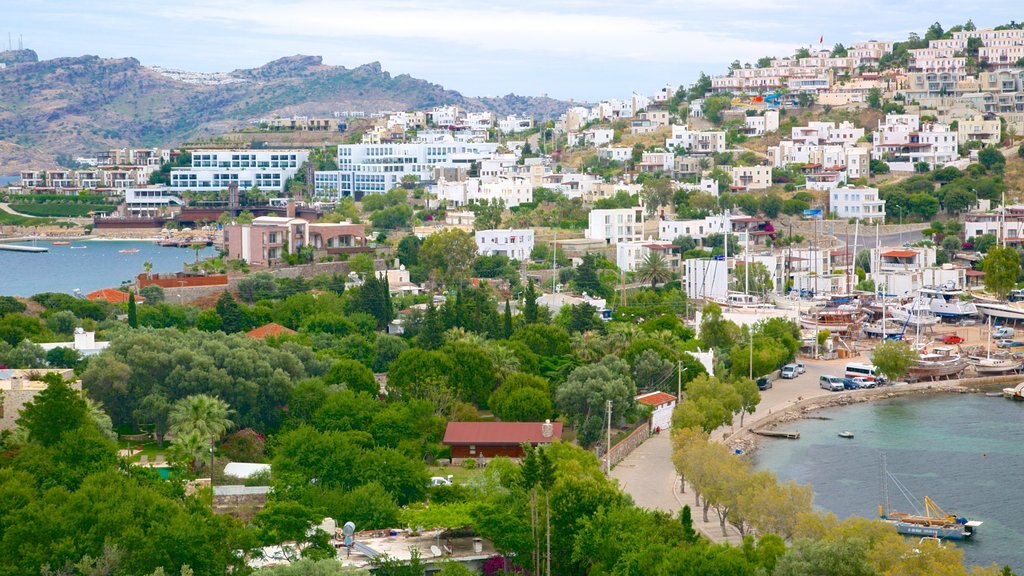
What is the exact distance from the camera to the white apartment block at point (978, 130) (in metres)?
60.3

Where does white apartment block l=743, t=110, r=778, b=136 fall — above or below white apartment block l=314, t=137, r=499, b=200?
above

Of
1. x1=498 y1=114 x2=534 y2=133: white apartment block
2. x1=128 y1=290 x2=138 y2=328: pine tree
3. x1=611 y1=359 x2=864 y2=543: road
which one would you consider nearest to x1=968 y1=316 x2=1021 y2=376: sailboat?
x1=611 y1=359 x2=864 y2=543: road

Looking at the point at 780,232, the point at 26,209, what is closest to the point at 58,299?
the point at 780,232

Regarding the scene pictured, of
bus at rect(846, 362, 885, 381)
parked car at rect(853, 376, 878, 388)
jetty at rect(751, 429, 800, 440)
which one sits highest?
bus at rect(846, 362, 885, 381)

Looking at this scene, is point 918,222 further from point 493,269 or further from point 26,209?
point 26,209

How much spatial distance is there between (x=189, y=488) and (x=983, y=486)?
1260cm

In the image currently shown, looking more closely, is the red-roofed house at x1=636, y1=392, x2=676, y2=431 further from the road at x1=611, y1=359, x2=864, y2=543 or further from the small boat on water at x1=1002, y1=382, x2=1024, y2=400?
the small boat on water at x1=1002, y1=382, x2=1024, y2=400

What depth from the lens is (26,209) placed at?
78625mm

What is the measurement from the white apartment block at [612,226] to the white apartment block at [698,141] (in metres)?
12.8

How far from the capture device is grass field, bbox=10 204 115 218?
76.7 m

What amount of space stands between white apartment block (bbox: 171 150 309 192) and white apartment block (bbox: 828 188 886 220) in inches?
1130

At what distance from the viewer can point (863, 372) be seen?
3431 cm

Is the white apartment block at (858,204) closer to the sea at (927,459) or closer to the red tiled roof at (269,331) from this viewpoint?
the sea at (927,459)

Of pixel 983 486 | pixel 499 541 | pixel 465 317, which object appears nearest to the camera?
pixel 499 541
